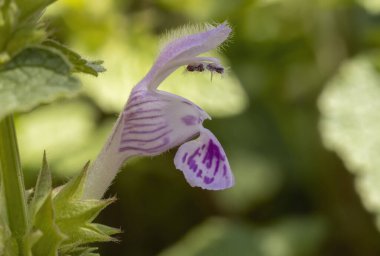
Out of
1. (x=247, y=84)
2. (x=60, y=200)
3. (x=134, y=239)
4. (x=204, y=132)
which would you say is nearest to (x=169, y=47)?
(x=204, y=132)

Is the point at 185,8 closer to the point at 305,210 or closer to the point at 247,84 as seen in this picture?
the point at 247,84

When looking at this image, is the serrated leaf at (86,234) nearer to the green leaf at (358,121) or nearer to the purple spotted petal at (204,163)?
the purple spotted petal at (204,163)

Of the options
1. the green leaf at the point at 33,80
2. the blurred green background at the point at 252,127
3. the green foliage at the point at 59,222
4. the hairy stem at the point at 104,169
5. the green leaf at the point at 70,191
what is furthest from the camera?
the blurred green background at the point at 252,127

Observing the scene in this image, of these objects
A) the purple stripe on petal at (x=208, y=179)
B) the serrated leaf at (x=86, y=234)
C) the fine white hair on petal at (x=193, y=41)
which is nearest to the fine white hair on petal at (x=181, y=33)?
the fine white hair on petal at (x=193, y=41)

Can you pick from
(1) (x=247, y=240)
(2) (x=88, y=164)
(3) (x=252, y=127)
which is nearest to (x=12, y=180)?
(2) (x=88, y=164)

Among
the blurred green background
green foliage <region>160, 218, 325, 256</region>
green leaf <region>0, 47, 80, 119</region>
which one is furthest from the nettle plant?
green foliage <region>160, 218, 325, 256</region>

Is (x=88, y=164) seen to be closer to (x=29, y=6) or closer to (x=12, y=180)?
(x=12, y=180)

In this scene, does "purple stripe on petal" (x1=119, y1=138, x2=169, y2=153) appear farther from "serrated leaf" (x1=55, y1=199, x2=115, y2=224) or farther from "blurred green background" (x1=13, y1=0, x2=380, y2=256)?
"blurred green background" (x1=13, y1=0, x2=380, y2=256)
